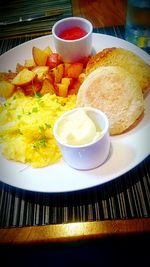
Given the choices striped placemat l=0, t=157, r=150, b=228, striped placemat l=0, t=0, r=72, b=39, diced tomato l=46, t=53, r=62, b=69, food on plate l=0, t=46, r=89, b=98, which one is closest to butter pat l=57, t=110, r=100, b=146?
striped placemat l=0, t=157, r=150, b=228

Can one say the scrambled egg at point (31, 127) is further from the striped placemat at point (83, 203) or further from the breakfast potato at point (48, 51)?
the breakfast potato at point (48, 51)

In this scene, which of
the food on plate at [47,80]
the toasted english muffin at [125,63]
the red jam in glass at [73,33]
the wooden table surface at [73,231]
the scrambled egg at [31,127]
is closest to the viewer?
the wooden table surface at [73,231]

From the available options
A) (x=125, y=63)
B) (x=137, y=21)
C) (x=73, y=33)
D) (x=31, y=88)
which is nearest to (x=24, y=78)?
(x=31, y=88)

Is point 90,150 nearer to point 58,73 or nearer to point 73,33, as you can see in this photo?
point 58,73

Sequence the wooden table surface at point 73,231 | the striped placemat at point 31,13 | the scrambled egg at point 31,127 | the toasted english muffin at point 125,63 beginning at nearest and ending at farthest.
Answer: the wooden table surface at point 73,231, the scrambled egg at point 31,127, the toasted english muffin at point 125,63, the striped placemat at point 31,13

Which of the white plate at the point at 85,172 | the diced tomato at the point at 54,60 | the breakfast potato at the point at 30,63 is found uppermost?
the diced tomato at the point at 54,60

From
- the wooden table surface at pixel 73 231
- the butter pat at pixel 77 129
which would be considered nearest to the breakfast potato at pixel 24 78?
the butter pat at pixel 77 129

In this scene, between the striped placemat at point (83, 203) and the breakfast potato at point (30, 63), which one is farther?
the breakfast potato at point (30, 63)

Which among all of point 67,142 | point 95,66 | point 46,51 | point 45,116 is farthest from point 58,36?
point 67,142

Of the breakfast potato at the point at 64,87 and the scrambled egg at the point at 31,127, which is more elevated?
the breakfast potato at the point at 64,87
